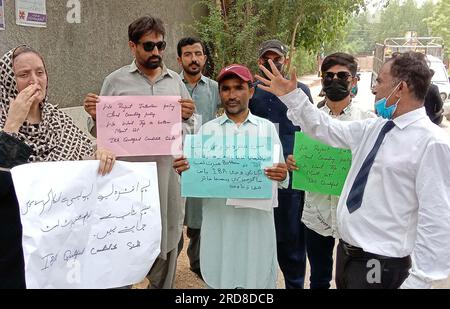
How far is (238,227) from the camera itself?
2857 millimetres

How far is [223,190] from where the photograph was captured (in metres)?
2.69

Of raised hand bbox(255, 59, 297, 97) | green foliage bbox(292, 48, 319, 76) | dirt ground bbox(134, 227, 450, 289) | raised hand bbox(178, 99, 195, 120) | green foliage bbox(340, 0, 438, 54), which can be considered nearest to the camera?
raised hand bbox(255, 59, 297, 97)

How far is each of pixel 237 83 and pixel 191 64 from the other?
151 centimetres

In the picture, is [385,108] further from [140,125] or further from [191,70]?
[191,70]

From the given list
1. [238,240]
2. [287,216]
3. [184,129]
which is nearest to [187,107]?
[184,129]

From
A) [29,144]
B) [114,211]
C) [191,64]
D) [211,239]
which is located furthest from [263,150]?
[191,64]

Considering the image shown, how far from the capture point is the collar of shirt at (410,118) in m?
2.17

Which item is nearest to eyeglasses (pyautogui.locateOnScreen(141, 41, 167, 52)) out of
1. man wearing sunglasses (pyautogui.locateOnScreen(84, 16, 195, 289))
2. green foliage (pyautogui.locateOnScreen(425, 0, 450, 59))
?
man wearing sunglasses (pyautogui.locateOnScreen(84, 16, 195, 289))

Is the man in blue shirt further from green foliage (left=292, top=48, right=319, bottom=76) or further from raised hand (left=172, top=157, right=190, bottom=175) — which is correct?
green foliage (left=292, top=48, right=319, bottom=76)

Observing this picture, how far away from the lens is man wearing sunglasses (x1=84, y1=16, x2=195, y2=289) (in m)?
2.97

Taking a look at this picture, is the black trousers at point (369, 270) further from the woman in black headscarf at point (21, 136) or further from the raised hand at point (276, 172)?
the woman in black headscarf at point (21, 136)

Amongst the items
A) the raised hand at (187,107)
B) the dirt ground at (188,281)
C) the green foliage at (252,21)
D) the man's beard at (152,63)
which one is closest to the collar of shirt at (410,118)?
the raised hand at (187,107)

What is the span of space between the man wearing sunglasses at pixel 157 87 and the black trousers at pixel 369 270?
4.21 ft

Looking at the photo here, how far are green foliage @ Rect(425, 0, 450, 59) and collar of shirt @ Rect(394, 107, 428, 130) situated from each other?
4059 centimetres
